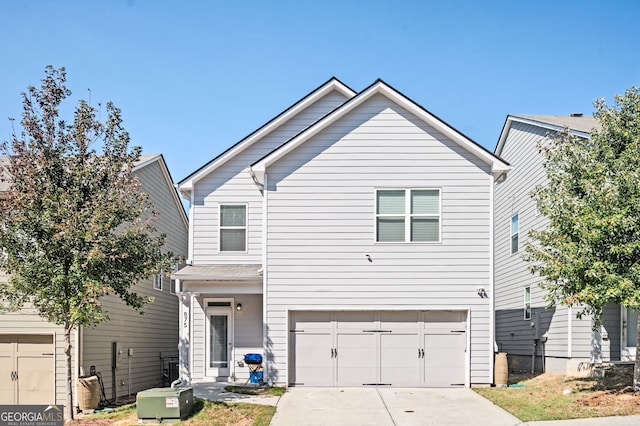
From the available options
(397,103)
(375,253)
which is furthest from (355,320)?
(397,103)

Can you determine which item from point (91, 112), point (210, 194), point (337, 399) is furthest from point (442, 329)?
point (91, 112)

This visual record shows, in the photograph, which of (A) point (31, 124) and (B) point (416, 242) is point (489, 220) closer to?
(B) point (416, 242)

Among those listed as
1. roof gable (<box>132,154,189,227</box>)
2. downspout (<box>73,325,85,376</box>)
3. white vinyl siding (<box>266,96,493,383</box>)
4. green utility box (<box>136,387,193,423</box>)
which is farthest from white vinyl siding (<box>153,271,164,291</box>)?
green utility box (<box>136,387,193,423</box>)

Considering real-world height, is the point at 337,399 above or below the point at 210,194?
below

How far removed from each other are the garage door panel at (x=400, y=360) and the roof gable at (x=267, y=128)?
709cm

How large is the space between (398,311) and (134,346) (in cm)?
983

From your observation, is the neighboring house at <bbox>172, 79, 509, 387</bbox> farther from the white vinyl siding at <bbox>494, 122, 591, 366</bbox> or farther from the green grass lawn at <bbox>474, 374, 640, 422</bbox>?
the white vinyl siding at <bbox>494, 122, 591, 366</bbox>

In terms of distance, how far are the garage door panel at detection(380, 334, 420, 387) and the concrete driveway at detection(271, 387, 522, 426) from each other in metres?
0.43

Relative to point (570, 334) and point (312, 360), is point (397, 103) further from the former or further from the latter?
point (570, 334)

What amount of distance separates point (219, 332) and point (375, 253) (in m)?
5.29

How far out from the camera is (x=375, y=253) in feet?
59.4

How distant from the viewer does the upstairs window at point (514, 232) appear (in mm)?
24281

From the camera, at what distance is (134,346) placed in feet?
A: 75.6

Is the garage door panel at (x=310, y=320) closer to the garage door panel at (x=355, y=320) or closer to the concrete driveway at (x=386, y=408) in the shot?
the garage door panel at (x=355, y=320)
